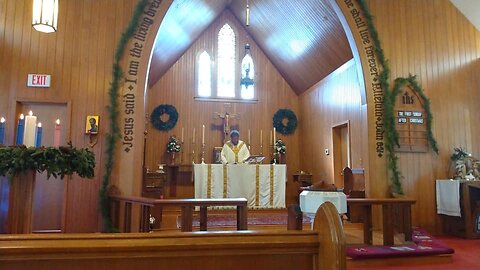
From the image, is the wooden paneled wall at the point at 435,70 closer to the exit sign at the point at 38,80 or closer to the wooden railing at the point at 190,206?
the wooden railing at the point at 190,206

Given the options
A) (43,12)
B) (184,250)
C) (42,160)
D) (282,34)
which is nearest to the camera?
(184,250)

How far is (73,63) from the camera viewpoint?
16.4 ft

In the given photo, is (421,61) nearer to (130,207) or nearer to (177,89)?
(130,207)

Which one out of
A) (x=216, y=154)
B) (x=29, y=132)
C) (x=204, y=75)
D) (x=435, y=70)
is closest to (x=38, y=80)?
(x=29, y=132)

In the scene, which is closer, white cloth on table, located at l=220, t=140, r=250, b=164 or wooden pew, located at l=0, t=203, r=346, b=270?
wooden pew, located at l=0, t=203, r=346, b=270

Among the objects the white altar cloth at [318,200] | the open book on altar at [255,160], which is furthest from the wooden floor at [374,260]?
the open book on altar at [255,160]

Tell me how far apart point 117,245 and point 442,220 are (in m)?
5.46

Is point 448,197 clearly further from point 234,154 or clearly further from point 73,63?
point 73,63

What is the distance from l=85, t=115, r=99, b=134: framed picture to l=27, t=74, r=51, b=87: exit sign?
71 centimetres

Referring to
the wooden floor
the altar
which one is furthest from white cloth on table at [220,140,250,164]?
the wooden floor

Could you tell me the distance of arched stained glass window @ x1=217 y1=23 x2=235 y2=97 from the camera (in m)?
9.70

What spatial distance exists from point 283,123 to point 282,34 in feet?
7.83

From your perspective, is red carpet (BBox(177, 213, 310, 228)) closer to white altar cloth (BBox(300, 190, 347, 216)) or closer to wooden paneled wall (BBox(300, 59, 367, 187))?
wooden paneled wall (BBox(300, 59, 367, 187))

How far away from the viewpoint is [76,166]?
2.49m
